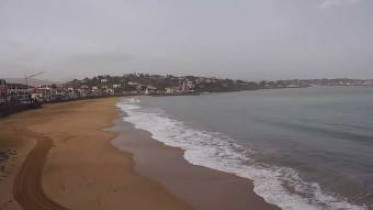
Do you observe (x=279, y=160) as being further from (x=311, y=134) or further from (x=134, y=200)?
(x=311, y=134)

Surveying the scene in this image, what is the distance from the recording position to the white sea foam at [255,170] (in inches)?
461

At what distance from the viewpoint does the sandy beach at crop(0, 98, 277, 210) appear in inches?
465

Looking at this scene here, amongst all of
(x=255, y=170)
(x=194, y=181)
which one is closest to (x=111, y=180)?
(x=194, y=181)

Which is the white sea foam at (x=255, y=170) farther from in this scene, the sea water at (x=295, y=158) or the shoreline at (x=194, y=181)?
the shoreline at (x=194, y=181)

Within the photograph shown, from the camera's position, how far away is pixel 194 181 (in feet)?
47.6

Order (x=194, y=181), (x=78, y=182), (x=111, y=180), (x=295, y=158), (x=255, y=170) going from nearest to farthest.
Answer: (x=78, y=182)
(x=194, y=181)
(x=111, y=180)
(x=255, y=170)
(x=295, y=158)

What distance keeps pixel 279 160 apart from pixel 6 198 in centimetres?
1119

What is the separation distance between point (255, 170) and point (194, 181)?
112 inches

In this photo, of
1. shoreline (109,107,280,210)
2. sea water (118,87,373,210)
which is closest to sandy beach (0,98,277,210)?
shoreline (109,107,280,210)

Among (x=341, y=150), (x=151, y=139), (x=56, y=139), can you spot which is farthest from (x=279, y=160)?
(x=56, y=139)

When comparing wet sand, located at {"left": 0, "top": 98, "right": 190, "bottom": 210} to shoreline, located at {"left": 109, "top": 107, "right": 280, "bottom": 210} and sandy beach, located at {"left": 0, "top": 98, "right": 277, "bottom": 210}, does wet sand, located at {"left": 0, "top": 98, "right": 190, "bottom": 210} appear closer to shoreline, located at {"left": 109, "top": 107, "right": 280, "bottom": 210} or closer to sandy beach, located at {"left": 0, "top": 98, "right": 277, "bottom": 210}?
sandy beach, located at {"left": 0, "top": 98, "right": 277, "bottom": 210}

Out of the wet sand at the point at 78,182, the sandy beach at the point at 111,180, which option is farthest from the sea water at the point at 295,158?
the wet sand at the point at 78,182

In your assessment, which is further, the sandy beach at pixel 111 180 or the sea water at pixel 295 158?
the sea water at pixel 295 158

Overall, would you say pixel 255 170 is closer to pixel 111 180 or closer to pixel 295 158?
pixel 295 158
